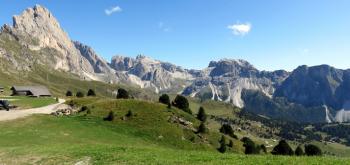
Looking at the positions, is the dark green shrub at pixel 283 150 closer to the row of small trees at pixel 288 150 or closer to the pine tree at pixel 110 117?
the row of small trees at pixel 288 150

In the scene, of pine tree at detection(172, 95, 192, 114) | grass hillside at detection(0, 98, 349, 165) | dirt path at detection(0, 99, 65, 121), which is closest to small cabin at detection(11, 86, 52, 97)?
pine tree at detection(172, 95, 192, 114)

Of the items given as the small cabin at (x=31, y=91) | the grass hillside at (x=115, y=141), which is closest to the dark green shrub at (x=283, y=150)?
the grass hillside at (x=115, y=141)

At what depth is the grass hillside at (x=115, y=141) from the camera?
35438mm

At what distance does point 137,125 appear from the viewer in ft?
279

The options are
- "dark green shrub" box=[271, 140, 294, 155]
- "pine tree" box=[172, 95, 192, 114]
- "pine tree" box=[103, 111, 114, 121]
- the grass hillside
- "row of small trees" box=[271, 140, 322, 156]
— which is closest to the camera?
the grass hillside

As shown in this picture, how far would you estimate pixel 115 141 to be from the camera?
229 ft

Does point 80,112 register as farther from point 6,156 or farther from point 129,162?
point 129,162

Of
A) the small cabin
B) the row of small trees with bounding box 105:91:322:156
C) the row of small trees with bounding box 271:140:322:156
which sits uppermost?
the small cabin

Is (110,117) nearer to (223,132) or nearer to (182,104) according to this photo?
(182,104)

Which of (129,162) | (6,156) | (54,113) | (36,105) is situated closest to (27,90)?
(36,105)

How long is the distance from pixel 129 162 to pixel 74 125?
151ft

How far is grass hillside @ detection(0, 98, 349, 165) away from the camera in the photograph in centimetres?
3544

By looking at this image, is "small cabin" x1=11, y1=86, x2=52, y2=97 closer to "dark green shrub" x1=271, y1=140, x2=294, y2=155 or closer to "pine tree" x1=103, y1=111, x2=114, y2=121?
"pine tree" x1=103, y1=111, x2=114, y2=121

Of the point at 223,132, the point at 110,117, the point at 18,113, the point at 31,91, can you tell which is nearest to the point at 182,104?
the point at 223,132
